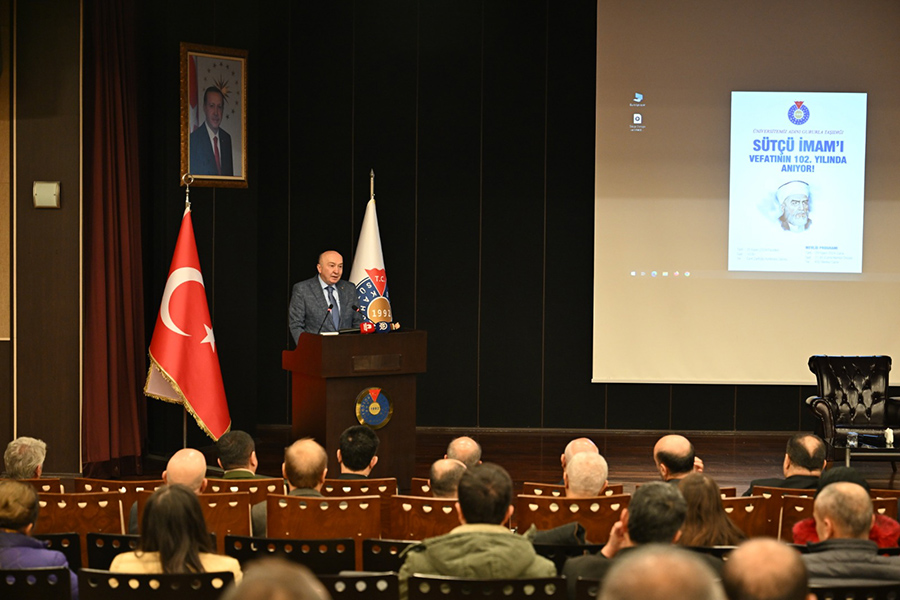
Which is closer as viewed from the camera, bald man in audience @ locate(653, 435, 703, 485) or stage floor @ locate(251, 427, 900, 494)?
bald man in audience @ locate(653, 435, 703, 485)

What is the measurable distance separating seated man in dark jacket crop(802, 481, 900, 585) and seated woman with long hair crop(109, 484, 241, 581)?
1724 mm

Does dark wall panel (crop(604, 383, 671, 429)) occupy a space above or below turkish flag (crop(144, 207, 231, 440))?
below

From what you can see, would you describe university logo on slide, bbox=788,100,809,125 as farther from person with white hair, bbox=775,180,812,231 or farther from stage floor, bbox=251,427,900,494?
stage floor, bbox=251,427,900,494

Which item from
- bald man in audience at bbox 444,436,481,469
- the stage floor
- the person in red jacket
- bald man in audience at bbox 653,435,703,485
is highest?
bald man in audience at bbox 653,435,703,485

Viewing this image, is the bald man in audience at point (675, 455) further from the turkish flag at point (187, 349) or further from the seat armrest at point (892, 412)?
the seat armrest at point (892, 412)

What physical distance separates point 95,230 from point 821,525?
5.64m

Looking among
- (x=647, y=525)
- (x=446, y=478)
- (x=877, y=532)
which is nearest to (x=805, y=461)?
(x=877, y=532)

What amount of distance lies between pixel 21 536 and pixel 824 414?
582cm

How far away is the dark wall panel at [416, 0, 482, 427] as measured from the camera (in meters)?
9.30

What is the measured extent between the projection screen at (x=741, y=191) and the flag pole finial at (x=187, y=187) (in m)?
3.62

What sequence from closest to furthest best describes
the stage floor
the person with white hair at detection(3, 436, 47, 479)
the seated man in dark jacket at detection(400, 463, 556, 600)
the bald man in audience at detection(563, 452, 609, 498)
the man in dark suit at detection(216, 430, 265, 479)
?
1. the seated man in dark jacket at detection(400, 463, 556, 600)
2. the bald man in audience at detection(563, 452, 609, 498)
3. the person with white hair at detection(3, 436, 47, 479)
4. the man in dark suit at detection(216, 430, 265, 479)
5. the stage floor

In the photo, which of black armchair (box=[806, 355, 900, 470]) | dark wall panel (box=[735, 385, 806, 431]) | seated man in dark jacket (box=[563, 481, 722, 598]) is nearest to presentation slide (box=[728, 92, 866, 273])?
dark wall panel (box=[735, 385, 806, 431])

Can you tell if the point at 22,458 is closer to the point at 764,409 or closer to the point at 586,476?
the point at 586,476

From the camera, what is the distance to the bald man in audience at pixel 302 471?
3.89 metres
